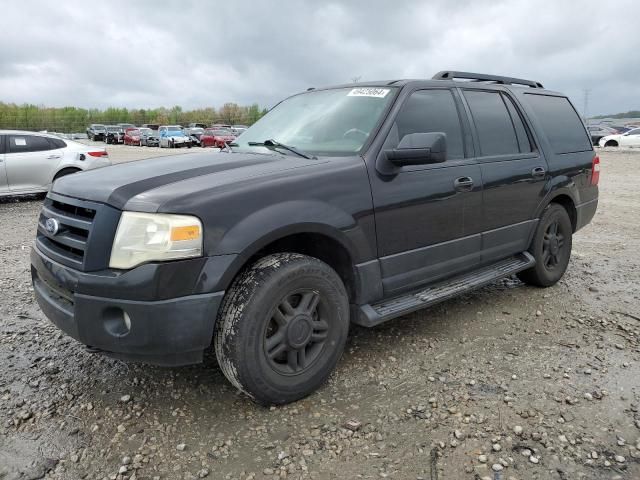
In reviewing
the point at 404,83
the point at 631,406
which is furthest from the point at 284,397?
the point at 404,83

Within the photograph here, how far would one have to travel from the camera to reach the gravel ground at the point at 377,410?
2451 millimetres

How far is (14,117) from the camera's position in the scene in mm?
68188

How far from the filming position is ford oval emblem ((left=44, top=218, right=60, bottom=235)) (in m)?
2.91

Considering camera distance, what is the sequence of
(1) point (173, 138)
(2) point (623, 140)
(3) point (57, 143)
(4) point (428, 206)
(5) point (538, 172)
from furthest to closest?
(1) point (173, 138) < (2) point (623, 140) < (3) point (57, 143) < (5) point (538, 172) < (4) point (428, 206)

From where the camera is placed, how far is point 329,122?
365cm

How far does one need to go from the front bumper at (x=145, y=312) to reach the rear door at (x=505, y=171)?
91.9 inches

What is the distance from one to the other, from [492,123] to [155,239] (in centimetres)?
289

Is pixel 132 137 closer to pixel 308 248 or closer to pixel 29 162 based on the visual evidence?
pixel 29 162

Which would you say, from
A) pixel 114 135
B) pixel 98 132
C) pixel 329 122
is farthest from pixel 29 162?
pixel 98 132

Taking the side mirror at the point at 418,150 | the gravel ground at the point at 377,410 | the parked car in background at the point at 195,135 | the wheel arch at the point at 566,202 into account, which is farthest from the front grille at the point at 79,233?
the parked car in background at the point at 195,135

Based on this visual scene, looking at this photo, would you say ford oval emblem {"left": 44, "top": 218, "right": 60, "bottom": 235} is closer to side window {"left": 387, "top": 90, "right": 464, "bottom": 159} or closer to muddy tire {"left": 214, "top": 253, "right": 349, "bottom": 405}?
muddy tire {"left": 214, "top": 253, "right": 349, "bottom": 405}

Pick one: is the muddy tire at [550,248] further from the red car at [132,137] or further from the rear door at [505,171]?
the red car at [132,137]

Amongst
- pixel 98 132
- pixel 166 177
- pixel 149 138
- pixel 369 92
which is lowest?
pixel 166 177

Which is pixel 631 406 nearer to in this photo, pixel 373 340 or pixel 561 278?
pixel 373 340
